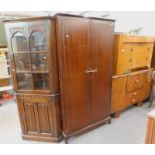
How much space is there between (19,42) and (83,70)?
948 mm

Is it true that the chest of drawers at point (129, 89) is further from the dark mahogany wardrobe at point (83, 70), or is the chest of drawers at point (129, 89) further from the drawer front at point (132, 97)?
the dark mahogany wardrobe at point (83, 70)

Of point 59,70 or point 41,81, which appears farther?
point 41,81

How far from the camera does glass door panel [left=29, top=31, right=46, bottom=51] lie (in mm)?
1742

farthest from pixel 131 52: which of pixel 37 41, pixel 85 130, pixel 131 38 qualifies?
pixel 37 41

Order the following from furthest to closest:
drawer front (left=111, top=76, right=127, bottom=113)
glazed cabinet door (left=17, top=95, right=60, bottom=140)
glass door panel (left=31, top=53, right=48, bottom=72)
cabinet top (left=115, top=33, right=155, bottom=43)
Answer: drawer front (left=111, top=76, right=127, bottom=113) < cabinet top (left=115, top=33, right=155, bottom=43) < glazed cabinet door (left=17, top=95, right=60, bottom=140) < glass door panel (left=31, top=53, right=48, bottom=72)

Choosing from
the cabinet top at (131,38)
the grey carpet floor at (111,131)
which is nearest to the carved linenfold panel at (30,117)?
the grey carpet floor at (111,131)

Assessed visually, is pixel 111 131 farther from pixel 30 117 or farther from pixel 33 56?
pixel 33 56

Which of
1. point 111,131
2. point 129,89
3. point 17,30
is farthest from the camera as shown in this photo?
point 129,89

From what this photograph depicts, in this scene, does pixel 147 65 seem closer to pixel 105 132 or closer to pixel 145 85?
pixel 145 85

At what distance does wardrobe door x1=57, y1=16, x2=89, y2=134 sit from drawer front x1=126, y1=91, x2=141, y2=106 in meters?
1.08

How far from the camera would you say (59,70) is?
1797 mm

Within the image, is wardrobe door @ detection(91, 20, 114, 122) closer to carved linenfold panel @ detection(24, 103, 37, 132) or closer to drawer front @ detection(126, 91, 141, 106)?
drawer front @ detection(126, 91, 141, 106)

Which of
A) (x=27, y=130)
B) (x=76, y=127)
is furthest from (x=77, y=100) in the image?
(x=27, y=130)

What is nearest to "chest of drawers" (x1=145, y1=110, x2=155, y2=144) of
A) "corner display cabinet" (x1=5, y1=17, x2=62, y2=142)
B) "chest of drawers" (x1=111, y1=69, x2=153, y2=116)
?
Answer: "corner display cabinet" (x1=5, y1=17, x2=62, y2=142)
